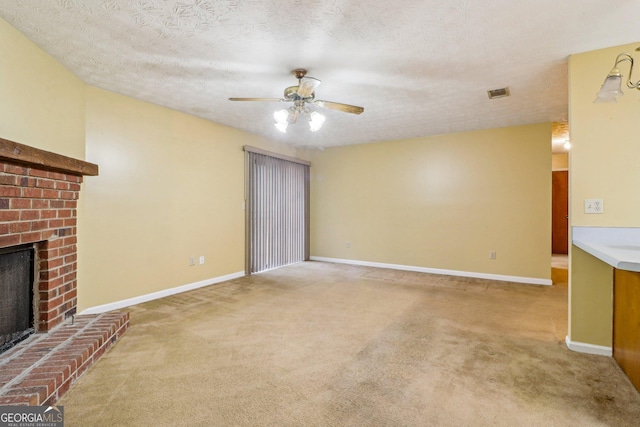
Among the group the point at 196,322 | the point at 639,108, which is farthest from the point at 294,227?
the point at 639,108

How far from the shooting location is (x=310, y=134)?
211 inches

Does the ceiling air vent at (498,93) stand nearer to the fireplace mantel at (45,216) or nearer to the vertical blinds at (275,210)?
the vertical blinds at (275,210)

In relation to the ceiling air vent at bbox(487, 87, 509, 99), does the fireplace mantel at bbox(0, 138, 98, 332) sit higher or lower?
lower

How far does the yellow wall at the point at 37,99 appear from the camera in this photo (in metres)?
2.26

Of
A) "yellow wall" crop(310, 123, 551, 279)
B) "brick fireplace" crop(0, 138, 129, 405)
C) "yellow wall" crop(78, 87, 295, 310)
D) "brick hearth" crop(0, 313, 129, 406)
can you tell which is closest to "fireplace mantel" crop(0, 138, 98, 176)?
"brick fireplace" crop(0, 138, 129, 405)

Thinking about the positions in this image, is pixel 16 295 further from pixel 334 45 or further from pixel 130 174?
pixel 334 45

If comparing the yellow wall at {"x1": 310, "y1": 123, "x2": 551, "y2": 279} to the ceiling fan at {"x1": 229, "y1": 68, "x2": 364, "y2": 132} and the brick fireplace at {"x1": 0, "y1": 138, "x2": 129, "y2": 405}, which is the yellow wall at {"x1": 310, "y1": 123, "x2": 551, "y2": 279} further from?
the brick fireplace at {"x1": 0, "y1": 138, "x2": 129, "y2": 405}

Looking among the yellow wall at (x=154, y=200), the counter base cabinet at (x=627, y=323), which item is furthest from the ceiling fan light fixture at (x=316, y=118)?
the counter base cabinet at (x=627, y=323)

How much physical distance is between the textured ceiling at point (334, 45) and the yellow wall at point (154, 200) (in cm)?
45

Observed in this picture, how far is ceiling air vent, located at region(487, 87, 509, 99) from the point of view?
10.8 feet

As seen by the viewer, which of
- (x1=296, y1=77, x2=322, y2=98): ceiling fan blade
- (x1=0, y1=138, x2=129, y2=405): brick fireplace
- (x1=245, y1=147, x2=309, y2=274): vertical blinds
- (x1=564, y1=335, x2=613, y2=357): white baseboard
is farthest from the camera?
(x1=245, y1=147, x2=309, y2=274): vertical blinds

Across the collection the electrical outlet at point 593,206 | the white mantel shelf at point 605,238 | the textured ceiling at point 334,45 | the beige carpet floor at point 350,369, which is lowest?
the beige carpet floor at point 350,369

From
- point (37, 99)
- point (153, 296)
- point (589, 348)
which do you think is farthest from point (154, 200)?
point (589, 348)

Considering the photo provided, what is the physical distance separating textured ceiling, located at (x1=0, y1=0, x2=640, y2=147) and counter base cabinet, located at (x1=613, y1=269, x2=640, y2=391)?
5.17 ft
